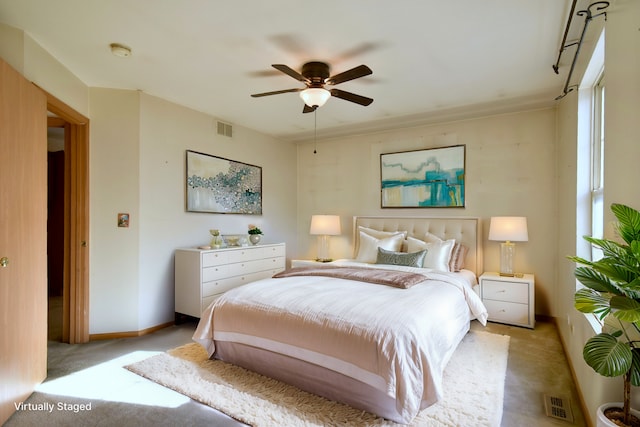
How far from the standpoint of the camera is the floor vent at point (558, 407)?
2.07 metres

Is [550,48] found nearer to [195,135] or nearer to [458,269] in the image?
[458,269]

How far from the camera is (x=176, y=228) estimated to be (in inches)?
154

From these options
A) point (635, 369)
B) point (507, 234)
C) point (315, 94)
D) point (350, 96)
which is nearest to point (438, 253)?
point (507, 234)

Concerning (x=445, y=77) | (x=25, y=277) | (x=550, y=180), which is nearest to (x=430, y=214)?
(x=550, y=180)

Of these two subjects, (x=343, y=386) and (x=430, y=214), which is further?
(x=430, y=214)

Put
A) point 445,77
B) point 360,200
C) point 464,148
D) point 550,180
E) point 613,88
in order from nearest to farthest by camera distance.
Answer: point 613,88 → point 445,77 → point 550,180 → point 464,148 → point 360,200

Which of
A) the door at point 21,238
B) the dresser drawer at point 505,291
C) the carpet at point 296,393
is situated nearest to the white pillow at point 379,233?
the dresser drawer at point 505,291

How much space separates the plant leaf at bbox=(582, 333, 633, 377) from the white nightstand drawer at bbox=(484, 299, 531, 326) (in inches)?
108

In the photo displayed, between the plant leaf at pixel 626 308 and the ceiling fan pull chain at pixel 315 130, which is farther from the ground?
the ceiling fan pull chain at pixel 315 130

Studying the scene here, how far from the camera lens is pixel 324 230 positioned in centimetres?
504

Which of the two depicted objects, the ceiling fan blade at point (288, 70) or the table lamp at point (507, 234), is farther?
the table lamp at point (507, 234)

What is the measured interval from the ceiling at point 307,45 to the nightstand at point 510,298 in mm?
2033

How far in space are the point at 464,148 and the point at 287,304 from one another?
328 centimetres

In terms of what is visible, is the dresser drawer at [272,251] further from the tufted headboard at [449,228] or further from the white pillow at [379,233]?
the tufted headboard at [449,228]
